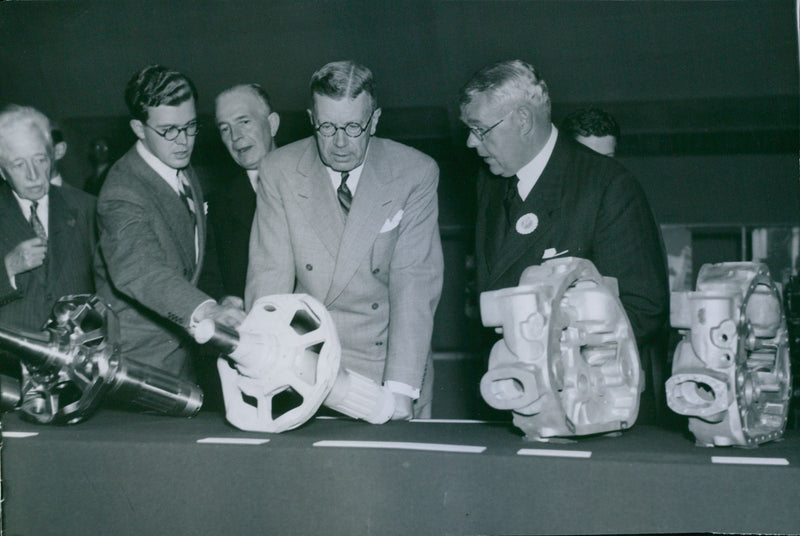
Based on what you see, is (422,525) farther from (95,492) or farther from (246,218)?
(246,218)

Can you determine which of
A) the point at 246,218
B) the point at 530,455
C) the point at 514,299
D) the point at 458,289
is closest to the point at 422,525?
the point at 530,455

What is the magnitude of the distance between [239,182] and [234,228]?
172mm

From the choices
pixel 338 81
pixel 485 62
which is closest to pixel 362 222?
pixel 338 81

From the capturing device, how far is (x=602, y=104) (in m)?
5.33

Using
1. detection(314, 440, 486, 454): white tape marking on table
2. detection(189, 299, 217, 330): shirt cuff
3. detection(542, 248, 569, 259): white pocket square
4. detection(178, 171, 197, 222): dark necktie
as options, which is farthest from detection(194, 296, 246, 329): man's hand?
detection(542, 248, 569, 259): white pocket square

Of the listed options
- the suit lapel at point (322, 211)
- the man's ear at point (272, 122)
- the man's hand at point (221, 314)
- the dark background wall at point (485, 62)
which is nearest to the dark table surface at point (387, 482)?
the man's hand at point (221, 314)

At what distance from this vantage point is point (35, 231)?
275 cm

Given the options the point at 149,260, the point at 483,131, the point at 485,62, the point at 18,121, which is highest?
the point at 485,62

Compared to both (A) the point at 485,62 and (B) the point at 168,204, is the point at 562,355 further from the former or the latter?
(A) the point at 485,62

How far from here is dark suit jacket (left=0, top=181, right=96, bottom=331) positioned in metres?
2.62

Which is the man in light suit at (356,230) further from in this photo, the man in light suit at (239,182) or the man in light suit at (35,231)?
the man in light suit at (35,231)

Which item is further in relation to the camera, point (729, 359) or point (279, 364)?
point (279, 364)

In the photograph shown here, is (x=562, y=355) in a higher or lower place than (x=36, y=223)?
lower

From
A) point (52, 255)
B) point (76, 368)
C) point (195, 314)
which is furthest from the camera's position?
point (52, 255)
